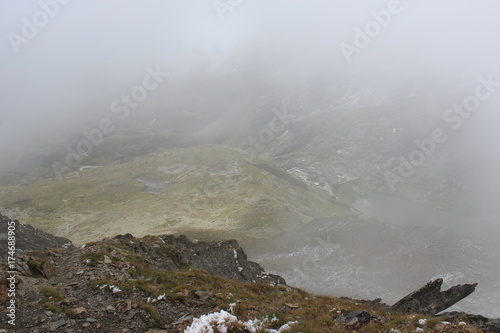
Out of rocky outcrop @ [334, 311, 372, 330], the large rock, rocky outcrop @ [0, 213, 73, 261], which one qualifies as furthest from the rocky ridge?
rocky outcrop @ [0, 213, 73, 261]

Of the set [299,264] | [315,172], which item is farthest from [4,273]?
[315,172]

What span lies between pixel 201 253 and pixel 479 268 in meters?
61.8

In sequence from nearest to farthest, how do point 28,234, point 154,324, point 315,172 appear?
1. point 154,324
2. point 28,234
3. point 315,172

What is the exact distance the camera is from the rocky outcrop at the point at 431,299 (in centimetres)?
2505

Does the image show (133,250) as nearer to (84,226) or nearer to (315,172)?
(84,226)

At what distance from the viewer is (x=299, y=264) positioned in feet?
248

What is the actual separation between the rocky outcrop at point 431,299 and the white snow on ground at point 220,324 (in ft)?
43.6

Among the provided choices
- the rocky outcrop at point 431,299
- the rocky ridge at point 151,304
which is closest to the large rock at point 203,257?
the rocky ridge at point 151,304

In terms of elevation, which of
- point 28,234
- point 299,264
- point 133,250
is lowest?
point 299,264

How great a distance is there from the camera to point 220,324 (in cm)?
1656

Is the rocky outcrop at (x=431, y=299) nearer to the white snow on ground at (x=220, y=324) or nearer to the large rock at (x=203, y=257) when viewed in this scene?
the white snow on ground at (x=220, y=324)

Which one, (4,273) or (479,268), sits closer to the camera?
(4,273)

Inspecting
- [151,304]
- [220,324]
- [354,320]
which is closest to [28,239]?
[151,304]

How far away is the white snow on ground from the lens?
53.0 feet
